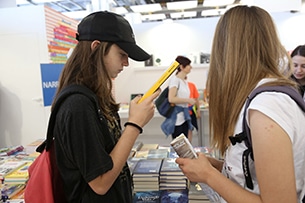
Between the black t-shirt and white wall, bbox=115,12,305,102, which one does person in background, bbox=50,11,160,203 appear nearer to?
the black t-shirt

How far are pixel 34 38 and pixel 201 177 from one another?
3683 millimetres

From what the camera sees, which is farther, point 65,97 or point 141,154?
point 141,154

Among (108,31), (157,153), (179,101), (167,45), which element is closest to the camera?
(108,31)

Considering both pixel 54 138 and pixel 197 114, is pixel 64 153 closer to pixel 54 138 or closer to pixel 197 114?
pixel 54 138

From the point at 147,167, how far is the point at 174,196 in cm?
26

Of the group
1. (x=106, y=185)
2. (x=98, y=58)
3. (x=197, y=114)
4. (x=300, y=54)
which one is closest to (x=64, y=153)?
(x=106, y=185)

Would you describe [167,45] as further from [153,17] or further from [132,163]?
[132,163]

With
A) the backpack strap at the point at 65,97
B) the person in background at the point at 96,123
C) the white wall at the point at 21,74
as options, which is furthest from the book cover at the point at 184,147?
the white wall at the point at 21,74

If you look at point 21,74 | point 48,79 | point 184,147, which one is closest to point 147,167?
point 184,147

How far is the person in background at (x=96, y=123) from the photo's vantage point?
2.65 feet

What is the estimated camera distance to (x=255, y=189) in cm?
75

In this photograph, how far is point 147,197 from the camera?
144cm

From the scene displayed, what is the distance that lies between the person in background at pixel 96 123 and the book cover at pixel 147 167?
0.45 m

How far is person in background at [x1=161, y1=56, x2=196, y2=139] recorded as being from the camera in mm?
3354
